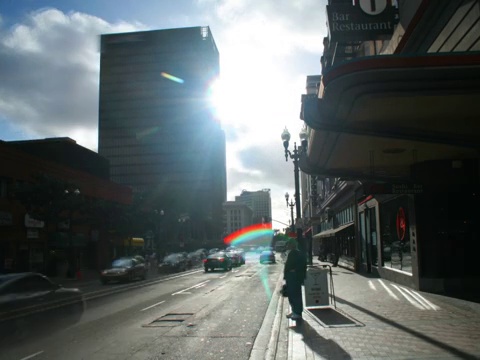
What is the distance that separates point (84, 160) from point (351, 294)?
1688 inches

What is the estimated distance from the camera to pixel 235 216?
180m

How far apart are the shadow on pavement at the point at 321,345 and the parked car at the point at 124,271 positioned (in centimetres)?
1858

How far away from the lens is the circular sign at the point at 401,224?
17.2m

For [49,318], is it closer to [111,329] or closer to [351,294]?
[111,329]

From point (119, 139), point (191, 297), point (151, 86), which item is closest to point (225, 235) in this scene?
point (119, 139)

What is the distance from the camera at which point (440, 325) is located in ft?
30.3

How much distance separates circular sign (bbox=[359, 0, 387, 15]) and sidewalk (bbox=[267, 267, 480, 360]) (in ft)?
28.3

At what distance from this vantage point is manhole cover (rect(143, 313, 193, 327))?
11194 millimetres

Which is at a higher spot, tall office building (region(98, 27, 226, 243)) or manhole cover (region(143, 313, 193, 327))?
tall office building (region(98, 27, 226, 243))

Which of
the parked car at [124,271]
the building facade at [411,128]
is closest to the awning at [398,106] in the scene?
the building facade at [411,128]

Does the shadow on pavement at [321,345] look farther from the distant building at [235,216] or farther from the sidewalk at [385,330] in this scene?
the distant building at [235,216]

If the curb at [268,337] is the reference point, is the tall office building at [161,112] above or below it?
above

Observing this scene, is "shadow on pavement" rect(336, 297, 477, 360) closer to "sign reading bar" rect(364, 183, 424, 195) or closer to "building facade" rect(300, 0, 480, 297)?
"sign reading bar" rect(364, 183, 424, 195)

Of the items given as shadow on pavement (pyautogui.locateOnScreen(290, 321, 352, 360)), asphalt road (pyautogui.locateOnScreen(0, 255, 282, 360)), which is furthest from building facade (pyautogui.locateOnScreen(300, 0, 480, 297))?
asphalt road (pyautogui.locateOnScreen(0, 255, 282, 360))
